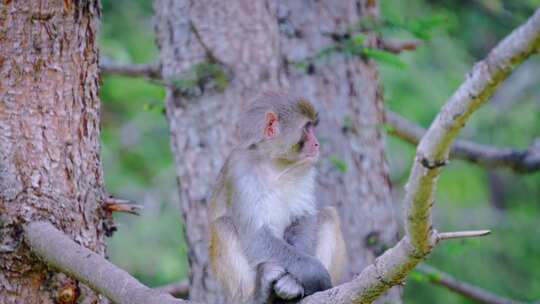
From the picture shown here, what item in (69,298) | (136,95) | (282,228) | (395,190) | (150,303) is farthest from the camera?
(395,190)

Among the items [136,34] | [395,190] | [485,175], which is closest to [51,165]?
[136,34]

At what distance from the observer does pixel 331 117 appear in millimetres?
6266

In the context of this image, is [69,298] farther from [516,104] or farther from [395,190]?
[516,104]

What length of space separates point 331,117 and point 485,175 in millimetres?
10644

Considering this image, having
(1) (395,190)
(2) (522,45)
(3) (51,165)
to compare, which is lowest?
(1) (395,190)

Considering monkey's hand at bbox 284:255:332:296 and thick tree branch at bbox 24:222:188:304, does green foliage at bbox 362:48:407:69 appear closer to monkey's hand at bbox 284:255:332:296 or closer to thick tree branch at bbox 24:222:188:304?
monkey's hand at bbox 284:255:332:296

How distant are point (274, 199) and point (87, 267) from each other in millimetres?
1809

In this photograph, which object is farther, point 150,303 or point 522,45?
point 150,303

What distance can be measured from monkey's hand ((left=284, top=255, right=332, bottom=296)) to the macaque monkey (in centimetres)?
2

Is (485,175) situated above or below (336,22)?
below

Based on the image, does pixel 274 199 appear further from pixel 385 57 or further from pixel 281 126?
pixel 385 57

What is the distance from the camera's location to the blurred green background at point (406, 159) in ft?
29.9

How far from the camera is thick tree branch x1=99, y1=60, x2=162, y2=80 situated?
6297 mm

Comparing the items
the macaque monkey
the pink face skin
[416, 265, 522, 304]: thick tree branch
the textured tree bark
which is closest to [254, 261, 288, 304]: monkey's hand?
the macaque monkey
